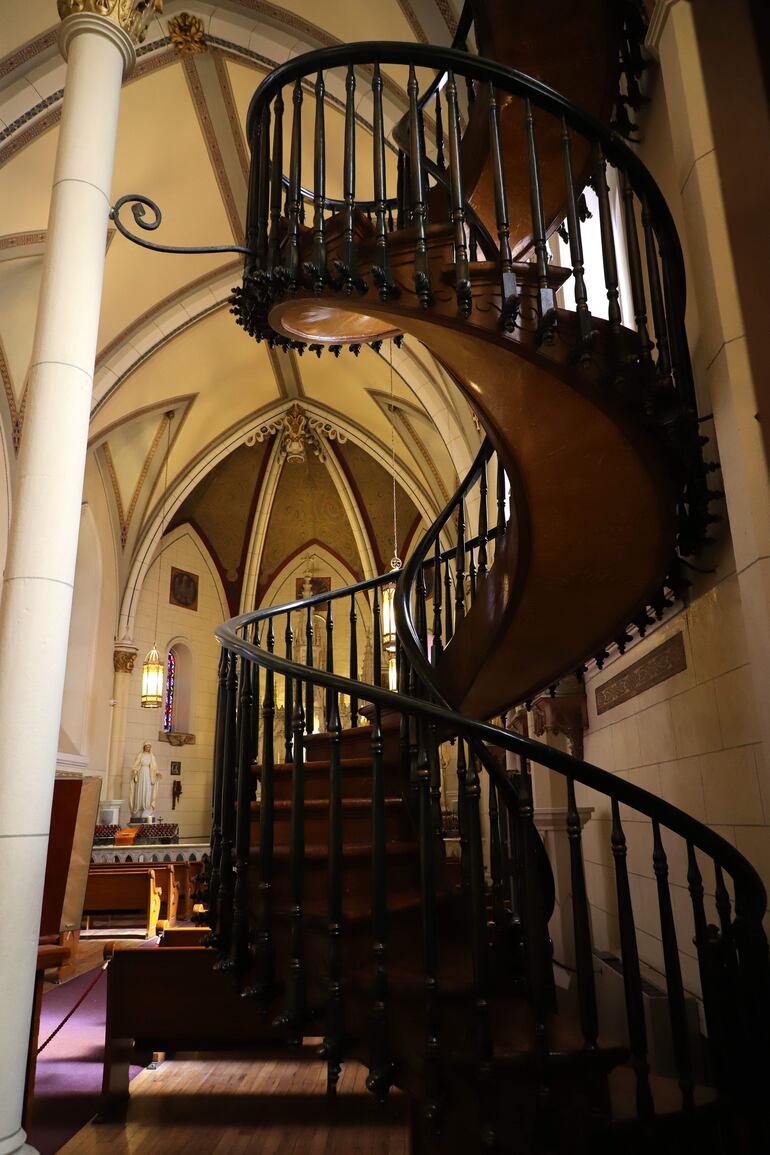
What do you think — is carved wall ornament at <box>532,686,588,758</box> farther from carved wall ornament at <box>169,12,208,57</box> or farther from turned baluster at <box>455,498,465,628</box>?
carved wall ornament at <box>169,12,208,57</box>

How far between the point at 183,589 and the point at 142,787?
3883 mm

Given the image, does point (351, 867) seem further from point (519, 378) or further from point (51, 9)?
point (51, 9)

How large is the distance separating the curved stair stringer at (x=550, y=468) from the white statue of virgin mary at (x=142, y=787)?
28.7ft

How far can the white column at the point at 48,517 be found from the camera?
8.75ft

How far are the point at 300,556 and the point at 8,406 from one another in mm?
7352

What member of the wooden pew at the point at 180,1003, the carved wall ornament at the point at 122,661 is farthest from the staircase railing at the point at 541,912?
the carved wall ornament at the point at 122,661

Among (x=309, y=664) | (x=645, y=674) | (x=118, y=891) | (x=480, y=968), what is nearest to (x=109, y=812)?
(x=118, y=891)

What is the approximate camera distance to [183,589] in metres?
14.0

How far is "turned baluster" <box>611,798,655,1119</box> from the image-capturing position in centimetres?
194

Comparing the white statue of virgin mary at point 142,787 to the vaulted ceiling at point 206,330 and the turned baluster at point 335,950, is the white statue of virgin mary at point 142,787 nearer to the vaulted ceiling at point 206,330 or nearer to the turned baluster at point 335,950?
the vaulted ceiling at point 206,330

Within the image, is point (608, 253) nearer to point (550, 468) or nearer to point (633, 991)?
point (550, 468)

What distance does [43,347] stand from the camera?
329 centimetres

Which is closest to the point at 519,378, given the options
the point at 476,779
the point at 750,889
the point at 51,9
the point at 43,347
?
the point at 476,779

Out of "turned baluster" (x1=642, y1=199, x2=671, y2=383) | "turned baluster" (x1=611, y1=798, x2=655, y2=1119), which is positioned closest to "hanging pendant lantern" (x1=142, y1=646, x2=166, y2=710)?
"turned baluster" (x1=642, y1=199, x2=671, y2=383)
